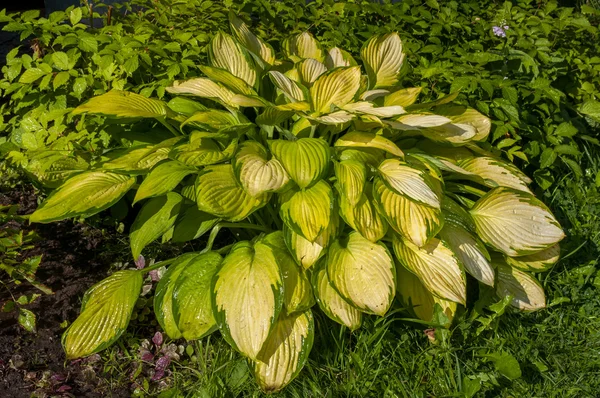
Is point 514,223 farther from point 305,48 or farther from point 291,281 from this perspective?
point 305,48

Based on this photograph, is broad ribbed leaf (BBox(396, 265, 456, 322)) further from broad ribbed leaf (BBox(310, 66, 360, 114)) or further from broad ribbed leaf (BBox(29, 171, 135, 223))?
broad ribbed leaf (BBox(29, 171, 135, 223))

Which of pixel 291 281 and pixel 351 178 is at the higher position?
pixel 351 178

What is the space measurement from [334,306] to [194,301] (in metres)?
0.46

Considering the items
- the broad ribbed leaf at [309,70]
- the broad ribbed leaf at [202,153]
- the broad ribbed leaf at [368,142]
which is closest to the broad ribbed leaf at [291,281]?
the broad ribbed leaf at [202,153]

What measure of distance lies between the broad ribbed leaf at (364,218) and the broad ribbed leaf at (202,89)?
23.7 inches

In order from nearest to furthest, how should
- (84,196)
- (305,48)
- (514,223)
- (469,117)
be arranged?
(84,196) → (514,223) → (469,117) → (305,48)

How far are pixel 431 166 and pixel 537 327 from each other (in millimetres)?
781

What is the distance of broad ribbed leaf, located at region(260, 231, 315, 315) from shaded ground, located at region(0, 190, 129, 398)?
63 centimetres

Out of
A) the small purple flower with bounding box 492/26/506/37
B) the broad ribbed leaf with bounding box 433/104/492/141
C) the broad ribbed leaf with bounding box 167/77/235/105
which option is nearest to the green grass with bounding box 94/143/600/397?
the broad ribbed leaf with bounding box 433/104/492/141

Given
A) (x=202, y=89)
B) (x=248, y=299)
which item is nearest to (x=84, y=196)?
(x=202, y=89)

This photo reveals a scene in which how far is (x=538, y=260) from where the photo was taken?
2.36 m

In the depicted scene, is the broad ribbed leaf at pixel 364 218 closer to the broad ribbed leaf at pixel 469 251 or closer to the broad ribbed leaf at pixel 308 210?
the broad ribbed leaf at pixel 308 210

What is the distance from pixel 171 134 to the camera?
2.64m

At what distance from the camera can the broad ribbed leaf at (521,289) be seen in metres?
2.34
